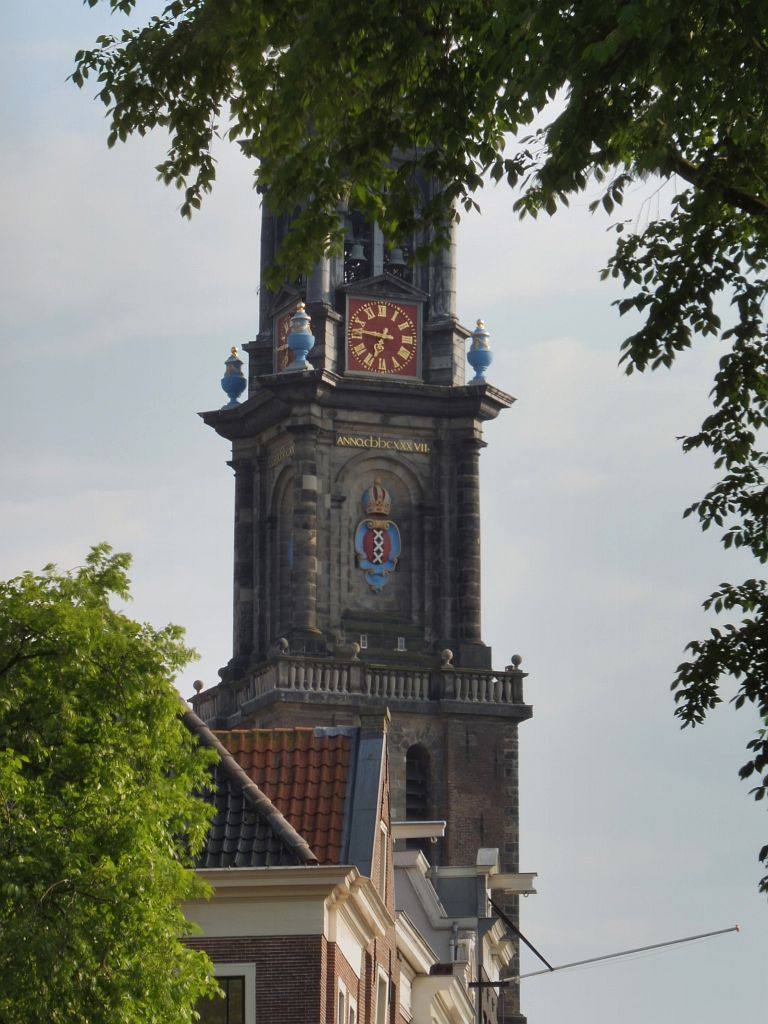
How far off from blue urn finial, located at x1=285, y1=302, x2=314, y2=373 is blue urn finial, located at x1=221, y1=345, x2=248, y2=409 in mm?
3764

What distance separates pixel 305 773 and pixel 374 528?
1963 inches

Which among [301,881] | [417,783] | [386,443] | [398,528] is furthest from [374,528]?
[301,881]

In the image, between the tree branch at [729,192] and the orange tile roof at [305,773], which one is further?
the orange tile roof at [305,773]

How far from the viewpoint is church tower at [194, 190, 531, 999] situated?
79.6 meters

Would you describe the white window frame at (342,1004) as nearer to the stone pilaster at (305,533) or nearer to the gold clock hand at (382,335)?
the stone pilaster at (305,533)

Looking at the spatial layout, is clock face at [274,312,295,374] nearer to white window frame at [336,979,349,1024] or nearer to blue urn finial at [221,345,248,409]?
blue urn finial at [221,345,248,409]

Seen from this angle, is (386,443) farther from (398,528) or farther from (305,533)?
(305,533)

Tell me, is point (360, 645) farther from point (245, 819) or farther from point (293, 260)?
point (293, 260)

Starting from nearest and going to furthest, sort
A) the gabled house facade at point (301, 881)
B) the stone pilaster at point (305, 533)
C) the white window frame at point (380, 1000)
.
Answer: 1. the gabled house facade at point (301, 881)
2. the white window frame at point (380, 1000)
3. the stone pilaster at point (305, 533)

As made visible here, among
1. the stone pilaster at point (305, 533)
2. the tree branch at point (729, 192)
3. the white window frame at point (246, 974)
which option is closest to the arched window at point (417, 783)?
the stone pilaster at point (305, 533)

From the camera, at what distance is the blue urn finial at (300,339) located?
269ft

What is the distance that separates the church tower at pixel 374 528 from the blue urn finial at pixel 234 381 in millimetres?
92

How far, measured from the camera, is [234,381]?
8619cm

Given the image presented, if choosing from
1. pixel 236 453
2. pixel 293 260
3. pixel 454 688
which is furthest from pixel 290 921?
pixel 236 453
